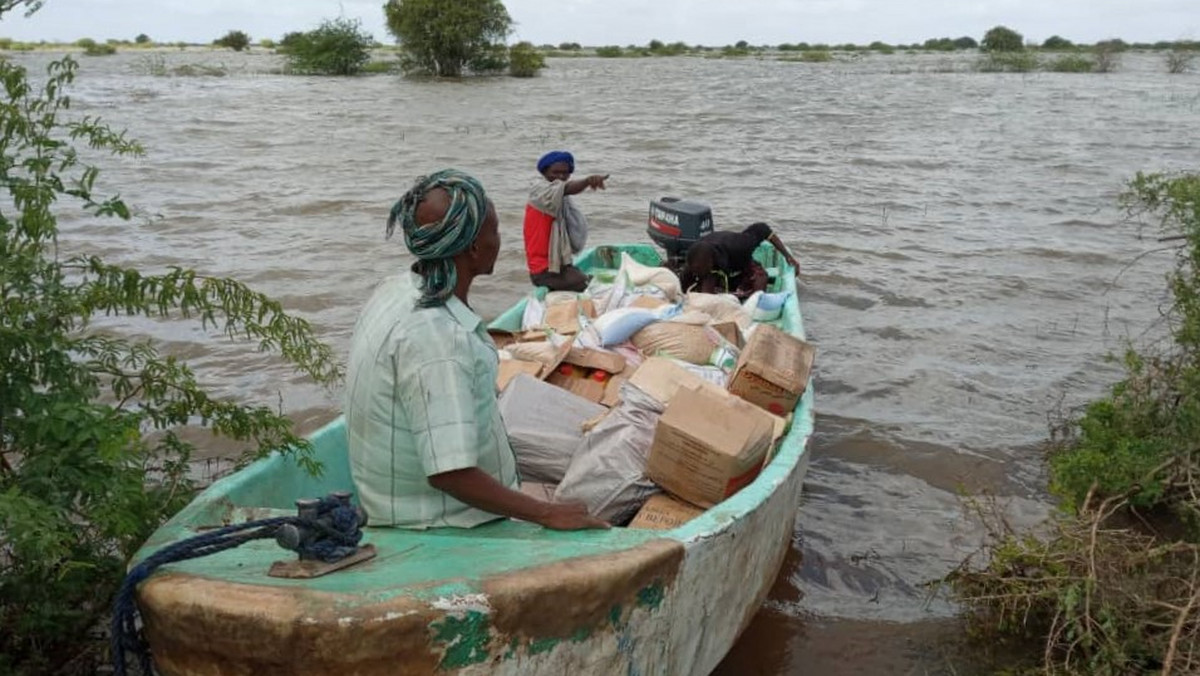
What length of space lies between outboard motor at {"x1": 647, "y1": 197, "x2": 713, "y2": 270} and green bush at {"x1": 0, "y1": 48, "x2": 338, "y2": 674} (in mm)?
4273

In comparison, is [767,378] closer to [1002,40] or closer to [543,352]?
[543,352]

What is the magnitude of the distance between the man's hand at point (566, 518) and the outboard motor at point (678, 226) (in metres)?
4.41

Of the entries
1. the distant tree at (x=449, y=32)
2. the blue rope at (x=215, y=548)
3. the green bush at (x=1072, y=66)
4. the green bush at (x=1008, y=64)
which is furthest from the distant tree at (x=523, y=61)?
the blue rope at (x=215, y=548)

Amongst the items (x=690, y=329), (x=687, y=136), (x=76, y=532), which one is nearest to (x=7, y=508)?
(x=76, y=532)

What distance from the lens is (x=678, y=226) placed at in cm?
724

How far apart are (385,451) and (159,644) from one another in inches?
27.4

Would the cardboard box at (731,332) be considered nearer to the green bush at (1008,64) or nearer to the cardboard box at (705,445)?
the cardboard box at (705,445)

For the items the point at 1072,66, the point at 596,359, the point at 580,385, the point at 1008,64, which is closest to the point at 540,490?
the point at 580,385

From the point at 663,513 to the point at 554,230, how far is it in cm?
356

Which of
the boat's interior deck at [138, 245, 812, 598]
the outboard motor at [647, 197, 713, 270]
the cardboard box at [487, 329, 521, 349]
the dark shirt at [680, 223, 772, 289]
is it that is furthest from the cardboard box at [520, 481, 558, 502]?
the outboard motor at [647, 197, 713, 270]

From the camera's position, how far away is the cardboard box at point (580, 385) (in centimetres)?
437

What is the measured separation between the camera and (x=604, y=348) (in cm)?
481

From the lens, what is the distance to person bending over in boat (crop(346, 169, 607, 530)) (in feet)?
8.05

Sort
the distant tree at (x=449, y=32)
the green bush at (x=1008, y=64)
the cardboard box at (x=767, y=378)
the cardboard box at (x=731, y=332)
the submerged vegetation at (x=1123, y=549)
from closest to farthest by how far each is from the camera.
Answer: the submerged vegetation at (x=1123, y=549) → the cardboard box at (x=767, y=378) → the cardboard box at (x=731, y=332) → the distant tree at (x=449, y=32) → the green bush at (x=1008, y=64)
